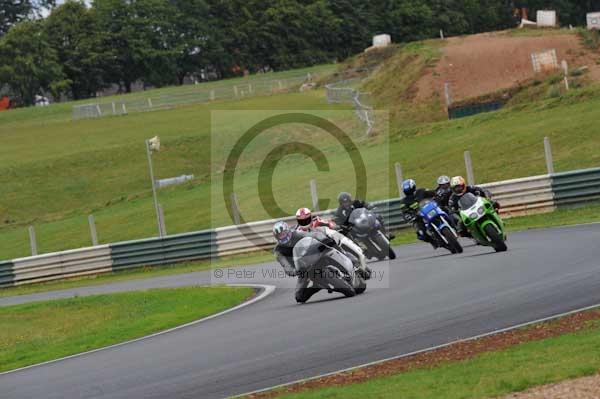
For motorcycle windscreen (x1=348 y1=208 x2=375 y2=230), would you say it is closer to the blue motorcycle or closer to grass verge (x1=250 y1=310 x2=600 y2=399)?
the blue motorcycle

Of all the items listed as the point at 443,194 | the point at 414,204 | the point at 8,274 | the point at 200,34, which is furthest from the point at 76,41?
the point at 443,194

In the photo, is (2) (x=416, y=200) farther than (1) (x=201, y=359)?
Yes

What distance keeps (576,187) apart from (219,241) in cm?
920

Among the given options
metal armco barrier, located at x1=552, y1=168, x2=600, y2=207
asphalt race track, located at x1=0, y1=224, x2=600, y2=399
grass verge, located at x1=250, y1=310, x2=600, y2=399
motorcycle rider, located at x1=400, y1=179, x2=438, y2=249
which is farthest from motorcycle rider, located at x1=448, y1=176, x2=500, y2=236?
grass verge, located at x1=250, y1=310, x2=600, y2=399

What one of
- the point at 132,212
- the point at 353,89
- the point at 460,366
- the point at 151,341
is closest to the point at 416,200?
the point at 151,341

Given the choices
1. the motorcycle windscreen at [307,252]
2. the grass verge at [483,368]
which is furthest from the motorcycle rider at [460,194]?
the grass verge at [483,368]

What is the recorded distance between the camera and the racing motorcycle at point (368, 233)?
71.3ft

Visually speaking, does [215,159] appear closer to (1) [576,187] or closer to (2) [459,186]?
(1) [576,187]

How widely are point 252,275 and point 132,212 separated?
18982 mm

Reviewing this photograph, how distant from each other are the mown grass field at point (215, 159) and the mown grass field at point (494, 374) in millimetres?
20360

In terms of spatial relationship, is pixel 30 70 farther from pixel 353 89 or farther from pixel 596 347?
pixel 596 347

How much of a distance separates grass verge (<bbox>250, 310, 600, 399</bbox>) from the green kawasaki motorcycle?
291 inches

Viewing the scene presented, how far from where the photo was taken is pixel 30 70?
10375 centimetres

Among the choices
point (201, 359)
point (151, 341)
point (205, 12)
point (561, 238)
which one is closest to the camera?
Result: point (201, 359)
